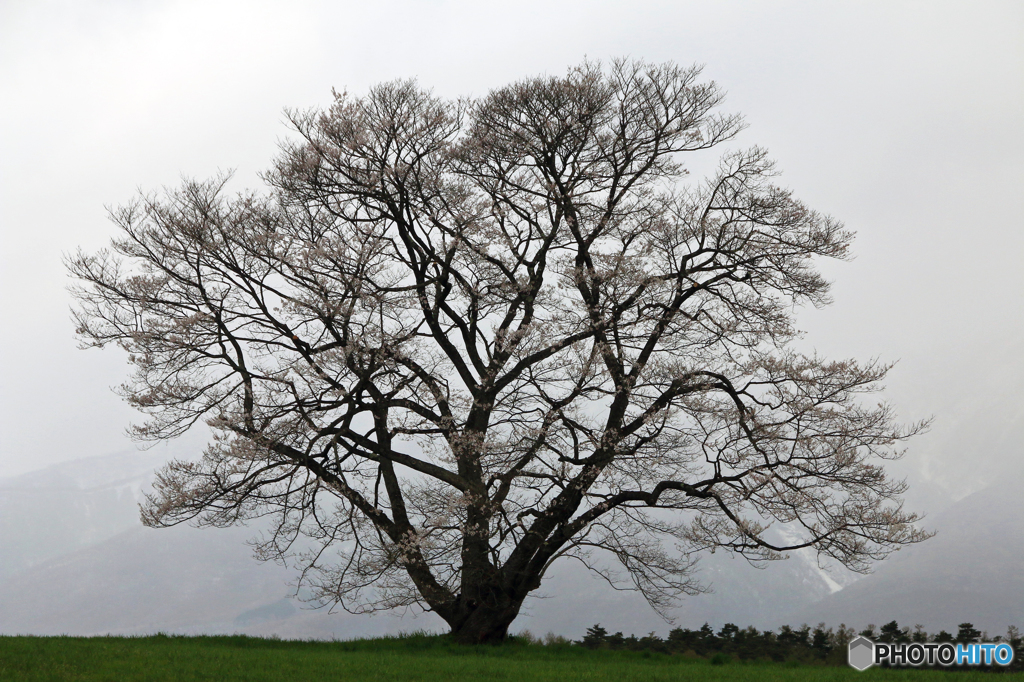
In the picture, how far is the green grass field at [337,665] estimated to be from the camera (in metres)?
10.1

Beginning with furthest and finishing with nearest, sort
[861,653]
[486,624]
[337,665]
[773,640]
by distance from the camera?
[773,640]
[486,624]
[861,653]
[337,665]

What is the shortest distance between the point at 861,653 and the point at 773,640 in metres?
2.10

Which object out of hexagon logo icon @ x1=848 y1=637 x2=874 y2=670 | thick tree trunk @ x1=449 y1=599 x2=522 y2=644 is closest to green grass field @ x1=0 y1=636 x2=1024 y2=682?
thick tree trunk @ x1=449 y1=599 x2=522 y2=644

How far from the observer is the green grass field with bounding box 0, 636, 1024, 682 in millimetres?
10148

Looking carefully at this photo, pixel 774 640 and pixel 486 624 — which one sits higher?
pixel 486 624

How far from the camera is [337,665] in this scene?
449 inches

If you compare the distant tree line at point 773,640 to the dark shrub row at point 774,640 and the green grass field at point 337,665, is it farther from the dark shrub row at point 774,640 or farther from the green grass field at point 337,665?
the green grass field at point 337,665

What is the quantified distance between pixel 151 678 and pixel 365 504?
222 inches

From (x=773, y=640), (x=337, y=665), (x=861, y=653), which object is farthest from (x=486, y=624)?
(x=861, y=653)

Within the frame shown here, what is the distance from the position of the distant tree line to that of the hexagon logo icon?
0.48 m

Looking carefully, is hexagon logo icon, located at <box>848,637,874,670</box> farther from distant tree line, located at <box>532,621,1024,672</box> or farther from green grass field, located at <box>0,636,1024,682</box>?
green grass field, located at <box>0,636,1024,682</box>

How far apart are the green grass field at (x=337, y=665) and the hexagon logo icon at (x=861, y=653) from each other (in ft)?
3.70

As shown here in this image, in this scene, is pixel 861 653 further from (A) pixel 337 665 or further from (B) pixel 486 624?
(A) pixel 337 665

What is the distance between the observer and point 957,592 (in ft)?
361
